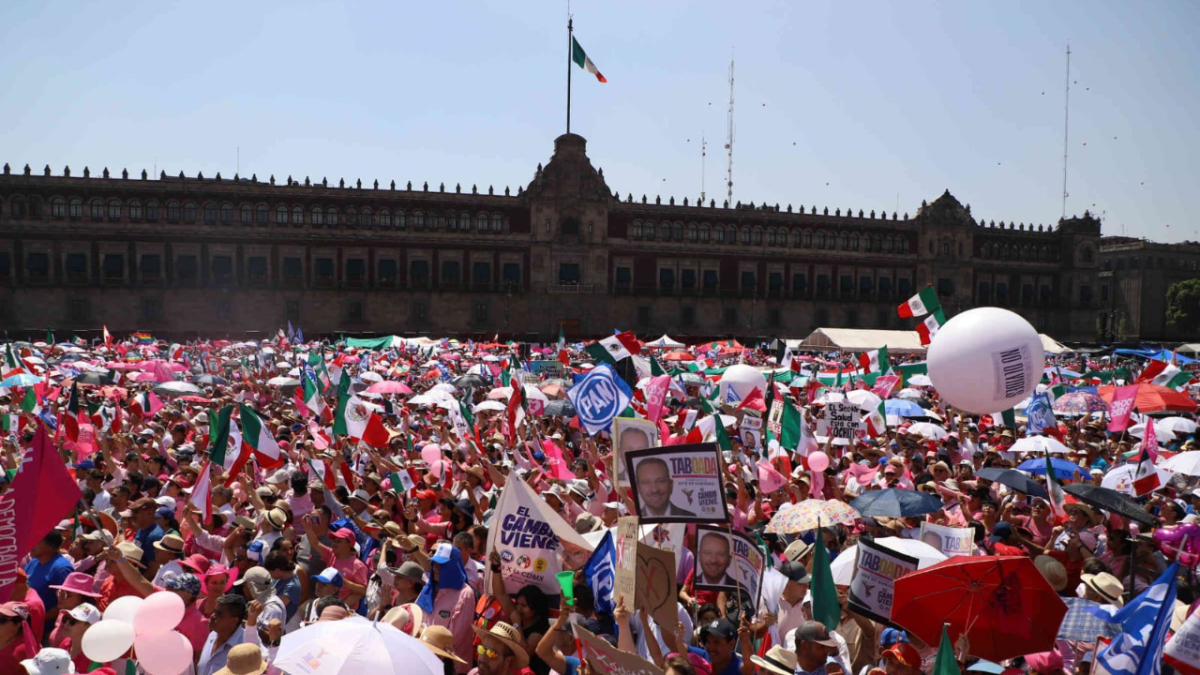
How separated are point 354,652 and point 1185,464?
828 centimetres

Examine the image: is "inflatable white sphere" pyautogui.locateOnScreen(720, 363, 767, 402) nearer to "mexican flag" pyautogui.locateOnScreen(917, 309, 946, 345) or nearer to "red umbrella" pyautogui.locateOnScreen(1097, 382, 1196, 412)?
"mexican flag" pyautogui.locateOnScreen(917, 309, 946, 345)

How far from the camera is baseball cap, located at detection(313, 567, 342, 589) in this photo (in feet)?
19.6

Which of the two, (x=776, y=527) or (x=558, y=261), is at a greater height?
(x=558, y=261)

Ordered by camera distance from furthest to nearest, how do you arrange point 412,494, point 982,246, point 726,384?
point 982,246 → point 726,384 → point 412,494

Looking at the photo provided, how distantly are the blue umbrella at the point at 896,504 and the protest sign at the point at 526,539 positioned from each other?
2577 mm

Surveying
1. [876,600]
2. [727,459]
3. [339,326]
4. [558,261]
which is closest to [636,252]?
[558,261]

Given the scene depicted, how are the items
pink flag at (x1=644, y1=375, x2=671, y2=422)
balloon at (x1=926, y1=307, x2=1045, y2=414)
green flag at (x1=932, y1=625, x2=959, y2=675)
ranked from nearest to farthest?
green flag at (x1=932, y1=625, x2=959, y2=675) → balloon at (x1=926, y1=307, x2=1045, y2=414) → pink flag at (x1=644, y1=375, x2=671, y2=422)

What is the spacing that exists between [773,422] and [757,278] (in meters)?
54.2

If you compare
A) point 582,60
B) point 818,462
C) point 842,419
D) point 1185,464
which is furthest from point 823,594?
point 582,60

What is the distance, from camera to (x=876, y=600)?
5199 millimetres

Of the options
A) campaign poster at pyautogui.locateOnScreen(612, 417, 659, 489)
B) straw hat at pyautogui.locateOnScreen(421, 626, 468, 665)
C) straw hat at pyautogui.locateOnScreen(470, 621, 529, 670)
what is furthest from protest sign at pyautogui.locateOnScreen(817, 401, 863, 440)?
straw hat at pyautogui.locateOnScreen(421, 626, 468, 665)

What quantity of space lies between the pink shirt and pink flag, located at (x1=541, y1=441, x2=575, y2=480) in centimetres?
400

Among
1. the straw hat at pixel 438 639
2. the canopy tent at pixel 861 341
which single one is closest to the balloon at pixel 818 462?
the straw hat at pixel 438 639

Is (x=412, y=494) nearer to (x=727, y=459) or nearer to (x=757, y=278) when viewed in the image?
(x=727, y=459)
